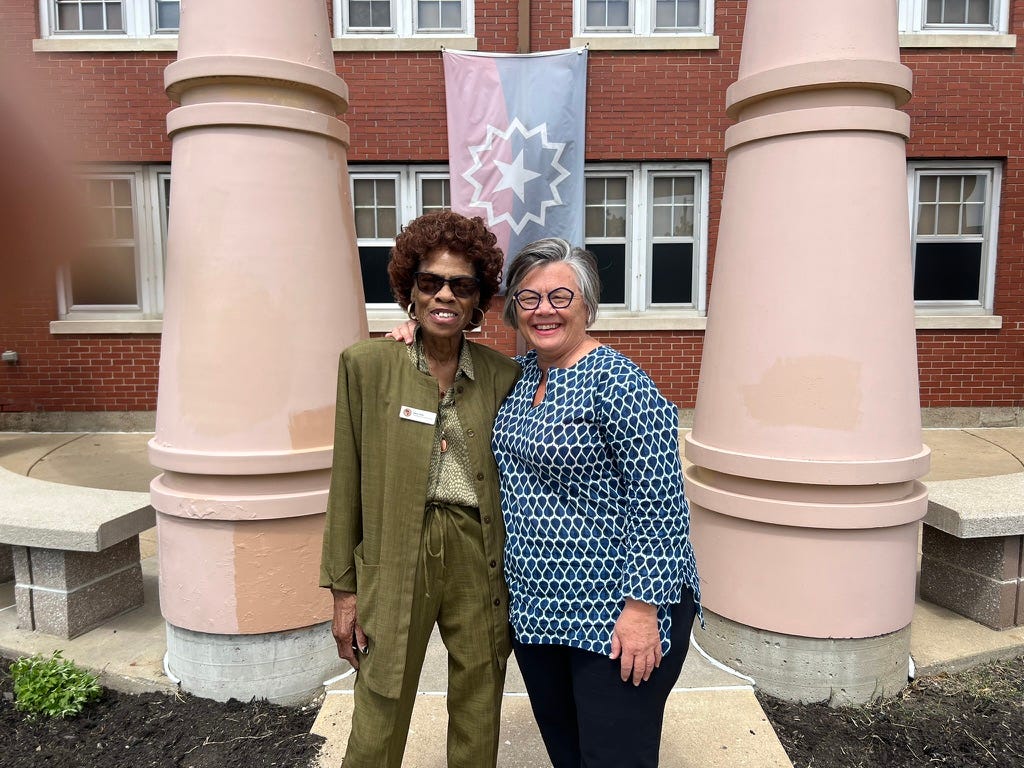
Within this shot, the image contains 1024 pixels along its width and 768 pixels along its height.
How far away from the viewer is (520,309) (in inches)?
77.6

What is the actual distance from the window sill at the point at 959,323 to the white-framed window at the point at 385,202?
19.9 ft

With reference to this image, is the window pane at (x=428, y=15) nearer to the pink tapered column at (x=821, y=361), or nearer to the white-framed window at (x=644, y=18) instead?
the white-framed window at (x=644, y=18)

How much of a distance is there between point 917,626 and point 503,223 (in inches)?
228

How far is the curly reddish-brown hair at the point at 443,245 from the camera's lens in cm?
198

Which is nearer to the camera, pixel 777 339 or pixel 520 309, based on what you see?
pixel 520 309

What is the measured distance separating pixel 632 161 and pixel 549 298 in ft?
24.0

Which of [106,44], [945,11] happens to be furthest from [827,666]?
[106,44]

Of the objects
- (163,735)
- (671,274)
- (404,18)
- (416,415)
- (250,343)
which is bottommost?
(163,735)

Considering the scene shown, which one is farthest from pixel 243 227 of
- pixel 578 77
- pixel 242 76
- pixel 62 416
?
pixel 62 416

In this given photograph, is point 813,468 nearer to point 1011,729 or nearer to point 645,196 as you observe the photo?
point 1011,729

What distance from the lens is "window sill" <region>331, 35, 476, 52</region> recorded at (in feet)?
27.3

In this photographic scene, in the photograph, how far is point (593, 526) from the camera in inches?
72.4

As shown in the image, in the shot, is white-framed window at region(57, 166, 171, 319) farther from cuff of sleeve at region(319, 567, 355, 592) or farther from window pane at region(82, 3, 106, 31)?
window pane at region(82, 3, 106, 31)

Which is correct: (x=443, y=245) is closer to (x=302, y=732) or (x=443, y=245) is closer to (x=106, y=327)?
(x=302, y=732)
